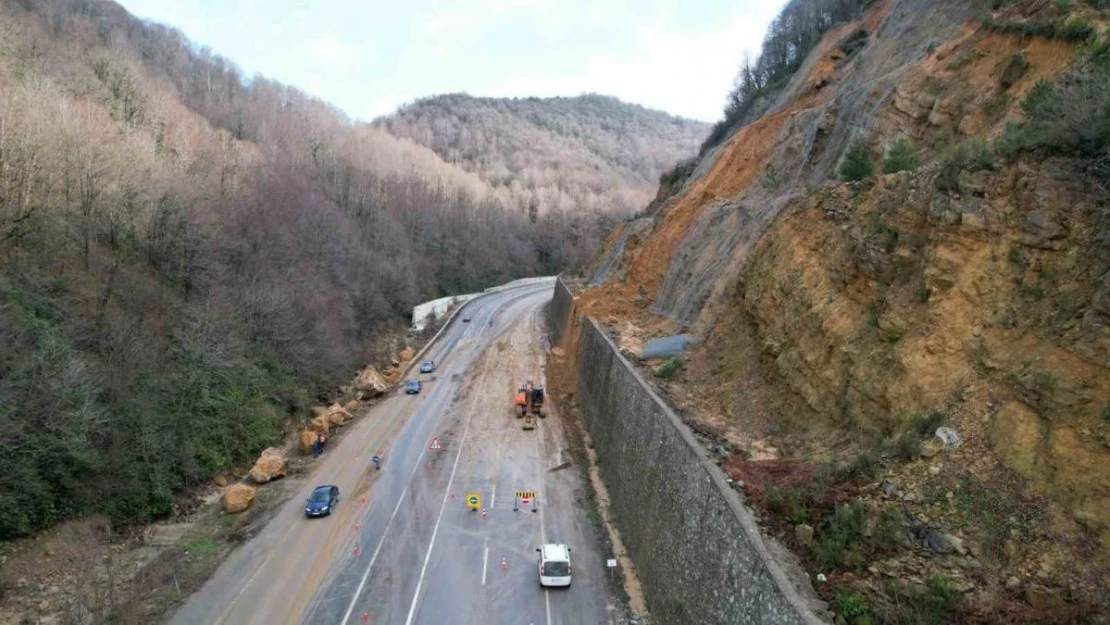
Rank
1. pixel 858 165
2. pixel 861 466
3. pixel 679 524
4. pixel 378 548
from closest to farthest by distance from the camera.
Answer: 1. pixel 861 466
2. pixel 679 524
3. pixel 378 548
4. pixel 858 165

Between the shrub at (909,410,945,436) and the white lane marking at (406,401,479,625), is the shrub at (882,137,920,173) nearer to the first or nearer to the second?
the shrub at (909,410,945,436)

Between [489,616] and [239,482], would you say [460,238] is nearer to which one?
[239,482]

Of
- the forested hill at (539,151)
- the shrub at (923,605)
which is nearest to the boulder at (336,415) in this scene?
the shrub at (923,605)

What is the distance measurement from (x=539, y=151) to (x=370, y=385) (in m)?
125

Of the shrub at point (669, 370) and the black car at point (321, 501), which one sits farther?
the shrub at point (669, 370)

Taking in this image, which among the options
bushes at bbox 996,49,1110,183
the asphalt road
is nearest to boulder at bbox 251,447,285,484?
the asphalt road

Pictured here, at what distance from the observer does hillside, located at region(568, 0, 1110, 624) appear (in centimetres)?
889

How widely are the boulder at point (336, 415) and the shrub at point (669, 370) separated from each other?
1697 centimetres

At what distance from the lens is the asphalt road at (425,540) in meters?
16.3

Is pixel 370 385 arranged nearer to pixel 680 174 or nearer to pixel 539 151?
pixel 680 174

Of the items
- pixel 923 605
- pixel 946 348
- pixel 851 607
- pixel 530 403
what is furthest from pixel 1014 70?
pixel 530 403

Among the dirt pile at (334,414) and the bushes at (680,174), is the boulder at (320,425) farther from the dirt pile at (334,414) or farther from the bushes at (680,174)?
the bushes at (680,174)

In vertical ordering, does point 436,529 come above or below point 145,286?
below

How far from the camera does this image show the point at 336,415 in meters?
31.1
